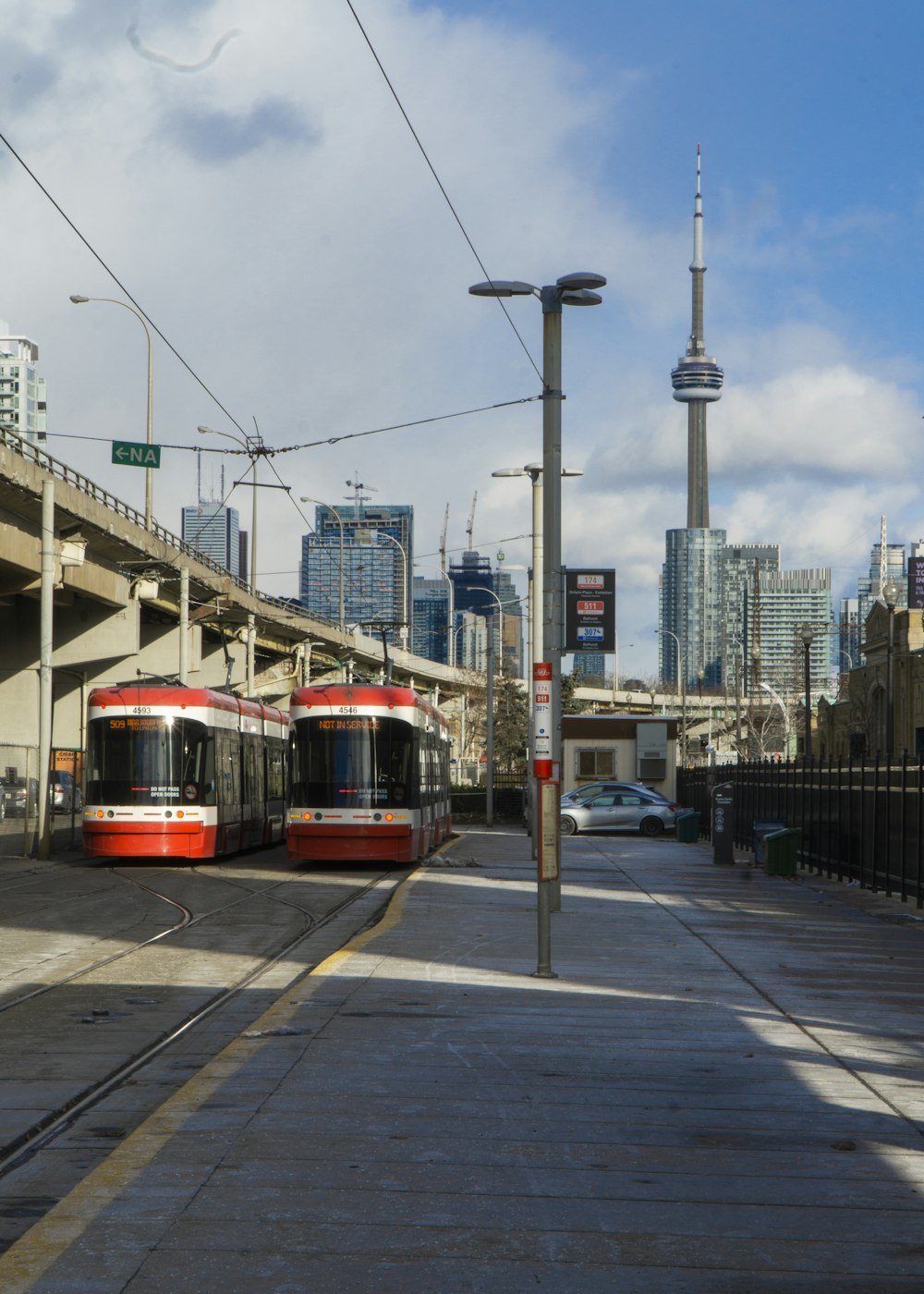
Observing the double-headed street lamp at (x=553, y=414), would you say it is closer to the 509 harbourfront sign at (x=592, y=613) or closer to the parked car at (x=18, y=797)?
the 509 harbourfront sign at (x=592, y=613)

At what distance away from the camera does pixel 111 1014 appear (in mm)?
10992

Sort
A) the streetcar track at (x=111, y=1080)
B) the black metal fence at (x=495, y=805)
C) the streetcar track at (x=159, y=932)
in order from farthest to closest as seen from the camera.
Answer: the black metal fence at (x=495, y=805) → the streetcar track at (x=159, y=932) → the streetcar track at (x=111, y=1080)

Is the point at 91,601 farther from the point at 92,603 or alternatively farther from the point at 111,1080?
the point at 111,1080

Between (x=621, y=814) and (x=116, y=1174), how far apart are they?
39875mm

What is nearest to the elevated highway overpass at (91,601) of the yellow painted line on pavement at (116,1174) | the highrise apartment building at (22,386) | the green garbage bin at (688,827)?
the green garbage bin at (688,827)

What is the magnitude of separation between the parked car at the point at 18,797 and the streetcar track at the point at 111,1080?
57.4 ft

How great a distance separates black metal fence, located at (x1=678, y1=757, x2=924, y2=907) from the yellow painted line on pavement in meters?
12.9

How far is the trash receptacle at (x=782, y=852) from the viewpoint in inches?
1067

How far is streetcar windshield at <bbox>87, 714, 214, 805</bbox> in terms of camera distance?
92.6 ft

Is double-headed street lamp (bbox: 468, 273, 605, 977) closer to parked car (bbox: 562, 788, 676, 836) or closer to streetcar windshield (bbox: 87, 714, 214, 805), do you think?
streetcar windshield (bbox: 87, 714, 214, 805)

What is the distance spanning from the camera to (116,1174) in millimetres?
6219

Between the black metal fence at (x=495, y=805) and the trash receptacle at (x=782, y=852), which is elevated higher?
the trash receptacle at (x=782, y=852)

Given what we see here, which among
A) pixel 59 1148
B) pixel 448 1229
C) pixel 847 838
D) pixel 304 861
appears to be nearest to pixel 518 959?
pixel 59 1148

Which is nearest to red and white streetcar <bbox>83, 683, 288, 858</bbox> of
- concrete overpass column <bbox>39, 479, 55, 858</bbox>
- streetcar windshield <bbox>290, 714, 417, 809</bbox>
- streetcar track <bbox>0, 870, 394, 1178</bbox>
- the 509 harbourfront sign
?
streetcar windshield <bbox>290, 714, 417, 809</bbox>
